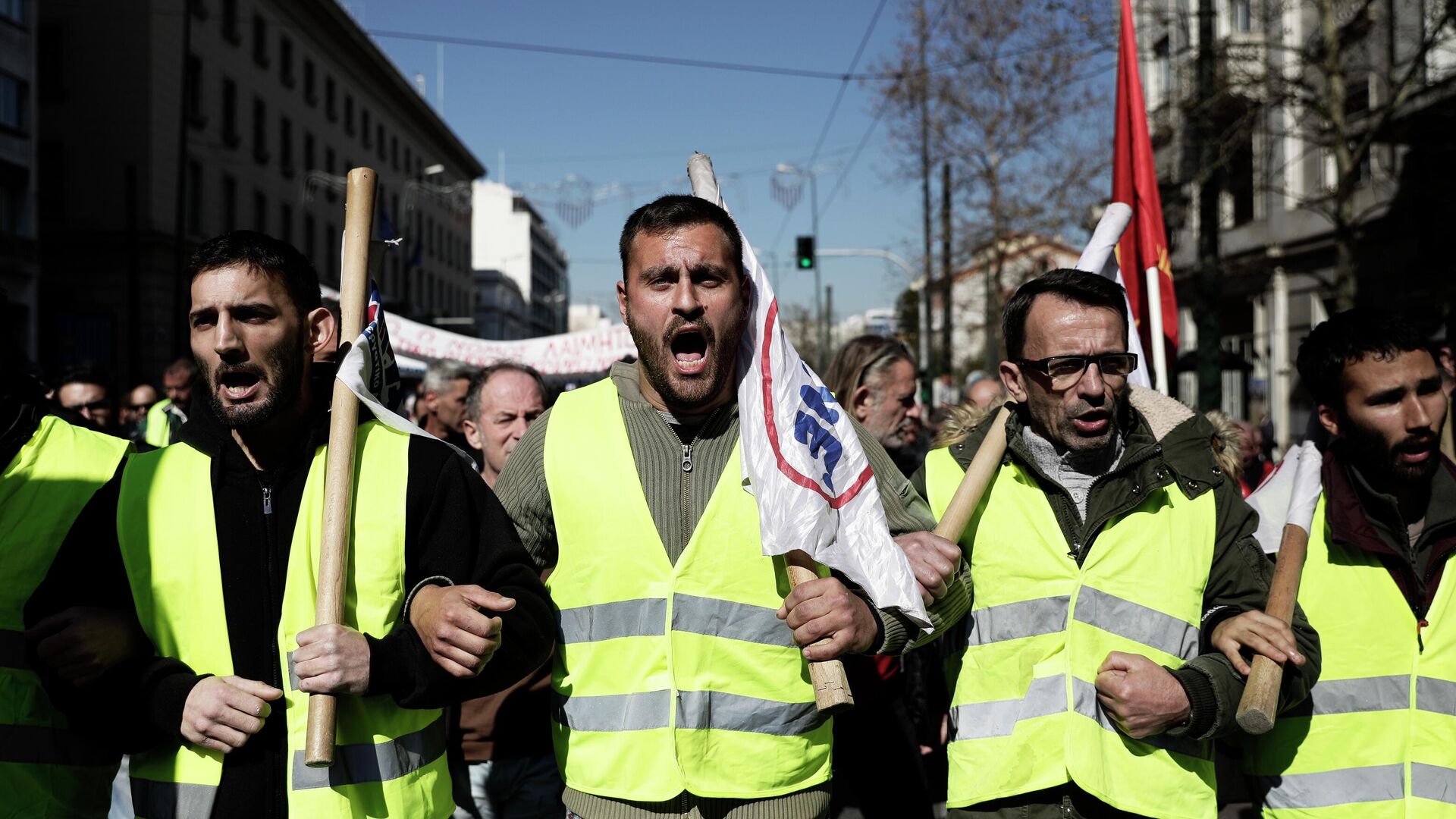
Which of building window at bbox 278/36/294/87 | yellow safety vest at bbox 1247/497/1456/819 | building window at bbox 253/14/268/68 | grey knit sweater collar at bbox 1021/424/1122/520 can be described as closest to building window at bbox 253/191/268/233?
building window at bbox 253/14/268/68

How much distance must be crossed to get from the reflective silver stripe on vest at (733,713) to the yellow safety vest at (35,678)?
1262 millimetres

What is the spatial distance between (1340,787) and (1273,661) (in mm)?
470

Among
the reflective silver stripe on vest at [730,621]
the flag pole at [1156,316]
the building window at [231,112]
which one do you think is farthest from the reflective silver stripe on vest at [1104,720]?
the building window at [231,112]

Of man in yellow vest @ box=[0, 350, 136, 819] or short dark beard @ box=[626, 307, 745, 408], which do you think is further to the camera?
short dark beard @ box=[626, 307, 745, 408]

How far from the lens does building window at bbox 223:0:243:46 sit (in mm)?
33781

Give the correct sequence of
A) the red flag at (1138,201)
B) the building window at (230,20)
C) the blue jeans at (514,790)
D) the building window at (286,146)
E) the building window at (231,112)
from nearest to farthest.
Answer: the blue jeans at (514,790) < the red flag at (1138,201) < the building window at (230,20) < the building window at (231,112) < the building window at (286,146)

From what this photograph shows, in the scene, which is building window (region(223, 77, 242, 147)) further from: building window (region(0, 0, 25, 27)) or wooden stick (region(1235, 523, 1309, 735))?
wooden stick (region(1235, 523, 1309, 735))

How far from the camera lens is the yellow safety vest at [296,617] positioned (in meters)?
2.52

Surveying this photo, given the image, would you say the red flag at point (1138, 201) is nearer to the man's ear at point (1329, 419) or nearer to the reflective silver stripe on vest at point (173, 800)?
the man's ear at point (1329, 419)

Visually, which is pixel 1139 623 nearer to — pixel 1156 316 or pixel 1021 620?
pixel 1021 620

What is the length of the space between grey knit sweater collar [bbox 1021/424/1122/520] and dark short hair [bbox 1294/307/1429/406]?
50 centimetres

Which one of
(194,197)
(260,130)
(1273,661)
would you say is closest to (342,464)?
(1273,661)

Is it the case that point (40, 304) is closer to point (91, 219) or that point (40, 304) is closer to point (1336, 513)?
point (91, 219)

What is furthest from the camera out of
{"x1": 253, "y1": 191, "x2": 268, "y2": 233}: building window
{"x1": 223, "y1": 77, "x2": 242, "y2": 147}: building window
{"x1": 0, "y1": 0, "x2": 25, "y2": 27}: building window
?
{"x1": 253, "y1": 191, "x2": 268, "y2": 233}: building window
